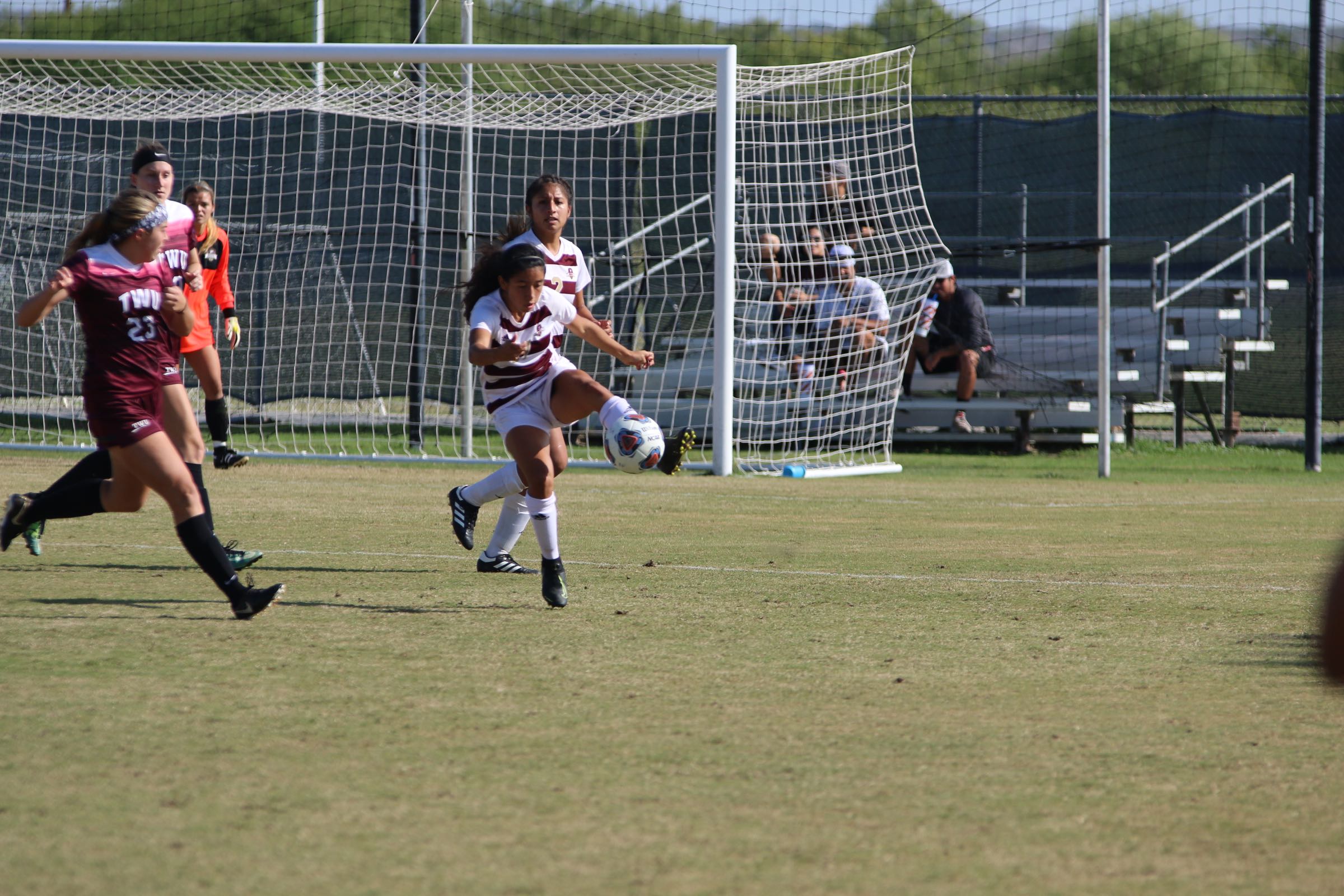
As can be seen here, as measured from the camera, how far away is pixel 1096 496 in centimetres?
1183

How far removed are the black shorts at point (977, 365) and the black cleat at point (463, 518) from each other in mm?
10423

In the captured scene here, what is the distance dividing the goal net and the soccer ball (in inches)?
246

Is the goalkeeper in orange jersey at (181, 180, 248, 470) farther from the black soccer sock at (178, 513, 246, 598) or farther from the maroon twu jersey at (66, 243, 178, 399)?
the black soccer sock at (178, 513, 246, 598)

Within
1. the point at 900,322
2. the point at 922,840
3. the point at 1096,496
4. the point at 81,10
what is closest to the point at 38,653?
the point at 922,840

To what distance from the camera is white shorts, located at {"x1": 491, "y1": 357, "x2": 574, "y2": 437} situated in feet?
21.7

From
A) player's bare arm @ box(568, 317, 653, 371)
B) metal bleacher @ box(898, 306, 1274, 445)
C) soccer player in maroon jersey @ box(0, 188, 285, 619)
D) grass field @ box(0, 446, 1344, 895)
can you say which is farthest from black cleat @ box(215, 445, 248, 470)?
metal bleacher @ box(898, 306, 1274, 445)

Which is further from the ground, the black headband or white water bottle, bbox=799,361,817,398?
the black headband

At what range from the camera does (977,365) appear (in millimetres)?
17047

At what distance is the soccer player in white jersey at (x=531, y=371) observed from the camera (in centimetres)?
642

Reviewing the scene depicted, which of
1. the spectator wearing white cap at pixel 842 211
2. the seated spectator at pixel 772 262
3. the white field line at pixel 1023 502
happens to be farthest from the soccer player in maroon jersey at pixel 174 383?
the spectator wearing white cap at pixel 842 211

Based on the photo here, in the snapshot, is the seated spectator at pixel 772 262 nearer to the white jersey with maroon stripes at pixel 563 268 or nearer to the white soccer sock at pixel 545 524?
the white jersey with maroon stripes at pixel 563 268

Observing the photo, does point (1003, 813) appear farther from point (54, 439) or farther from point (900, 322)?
point (54, 439)

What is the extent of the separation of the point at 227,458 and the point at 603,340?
2.85 metres

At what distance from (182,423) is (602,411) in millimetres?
1894
